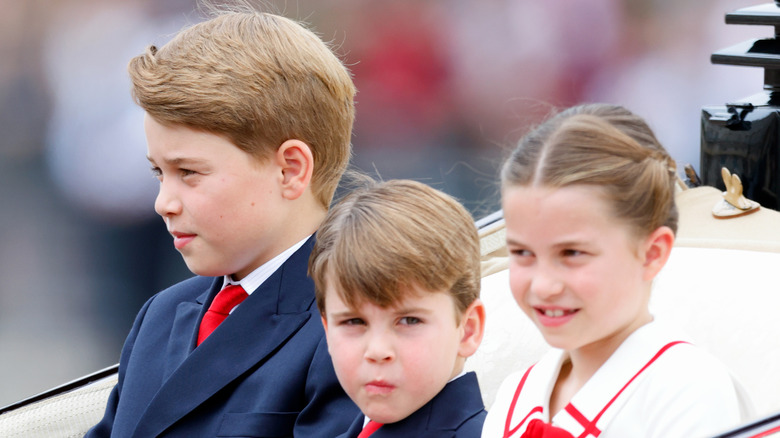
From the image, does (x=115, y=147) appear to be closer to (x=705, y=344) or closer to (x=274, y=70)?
(x=274, y=70)

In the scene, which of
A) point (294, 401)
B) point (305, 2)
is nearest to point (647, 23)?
point (305, 2)

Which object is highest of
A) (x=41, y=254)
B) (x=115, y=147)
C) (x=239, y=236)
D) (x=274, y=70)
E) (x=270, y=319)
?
(x=274, y=70)

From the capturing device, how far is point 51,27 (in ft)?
9.53

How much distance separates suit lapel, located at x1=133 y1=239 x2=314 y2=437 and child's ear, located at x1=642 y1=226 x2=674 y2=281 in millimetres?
470

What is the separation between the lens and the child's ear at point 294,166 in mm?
1178

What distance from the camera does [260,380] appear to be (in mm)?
1159

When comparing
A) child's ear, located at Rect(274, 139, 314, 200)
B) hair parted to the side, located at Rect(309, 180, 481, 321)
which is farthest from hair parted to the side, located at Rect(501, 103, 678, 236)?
child's ear, located at Rect(274, 139, 314, 200)

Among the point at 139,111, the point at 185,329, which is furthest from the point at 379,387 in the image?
the point at 139,111

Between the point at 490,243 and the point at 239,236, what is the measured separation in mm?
585

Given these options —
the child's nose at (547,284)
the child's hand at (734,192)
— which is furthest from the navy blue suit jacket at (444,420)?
the child's hand at (734,192)

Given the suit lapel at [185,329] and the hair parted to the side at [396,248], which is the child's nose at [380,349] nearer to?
the hair parted to the side at [396,248]

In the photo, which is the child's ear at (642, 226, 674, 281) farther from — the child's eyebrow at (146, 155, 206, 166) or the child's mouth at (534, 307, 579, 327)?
the child's eyebrow at (146, 155, 206, 166)

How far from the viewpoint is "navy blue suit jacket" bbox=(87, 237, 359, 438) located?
1.12m

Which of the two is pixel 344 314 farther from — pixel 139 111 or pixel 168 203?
pixel 139 111
